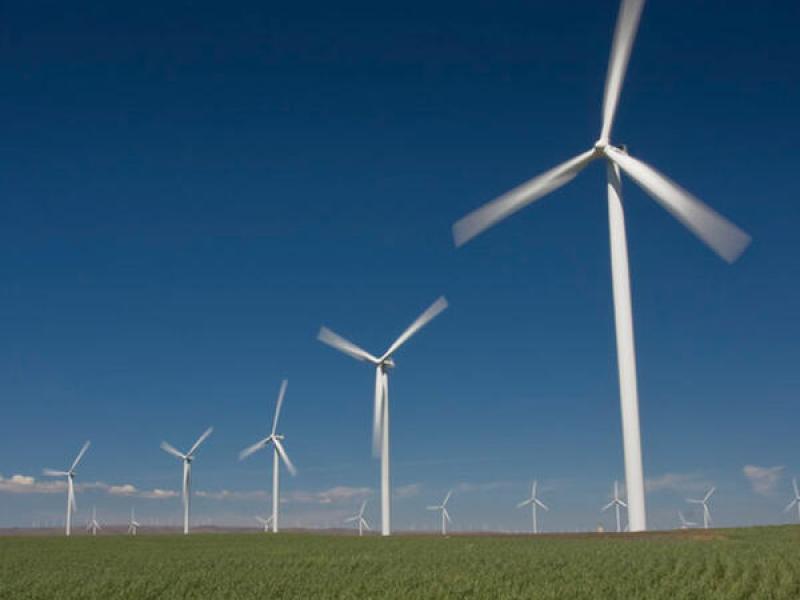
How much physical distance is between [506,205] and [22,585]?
28989mm

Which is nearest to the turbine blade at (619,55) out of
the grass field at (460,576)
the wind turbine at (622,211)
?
the wind turbine at (622,211)

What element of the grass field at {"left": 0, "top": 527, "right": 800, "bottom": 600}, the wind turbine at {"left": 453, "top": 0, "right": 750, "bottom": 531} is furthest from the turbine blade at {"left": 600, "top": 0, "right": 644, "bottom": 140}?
the grass field at {"left": 0, "top": 527, "right": 800, "bottom": 600}

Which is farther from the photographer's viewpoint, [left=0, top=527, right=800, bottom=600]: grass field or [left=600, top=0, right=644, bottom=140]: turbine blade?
[left=600, top=0, right=644, bottom=140]: turbine blade

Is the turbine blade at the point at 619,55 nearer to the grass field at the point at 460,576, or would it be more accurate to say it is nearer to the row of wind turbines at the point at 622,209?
the row of wind turbines at the point at 622,209

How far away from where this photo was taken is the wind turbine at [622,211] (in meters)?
44.0

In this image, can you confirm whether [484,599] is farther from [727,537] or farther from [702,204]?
[727,537]

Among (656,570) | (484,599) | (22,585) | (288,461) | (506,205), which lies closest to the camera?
(484,599)

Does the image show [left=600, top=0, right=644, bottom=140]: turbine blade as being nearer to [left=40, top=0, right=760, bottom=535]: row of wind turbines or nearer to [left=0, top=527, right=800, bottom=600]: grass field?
[left=40, top=0, right=760, bottom=535]: row of wind turbines

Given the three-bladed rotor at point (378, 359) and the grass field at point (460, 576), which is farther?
the three-bladed rotor at point (378, 359)

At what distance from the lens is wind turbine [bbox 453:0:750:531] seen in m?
44.0

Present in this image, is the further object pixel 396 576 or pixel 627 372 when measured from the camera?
pixel 627 372

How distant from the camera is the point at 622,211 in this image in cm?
4975

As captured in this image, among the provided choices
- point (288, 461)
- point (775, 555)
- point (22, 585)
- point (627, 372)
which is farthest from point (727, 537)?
point (288, 461)

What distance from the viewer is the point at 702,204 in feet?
139
